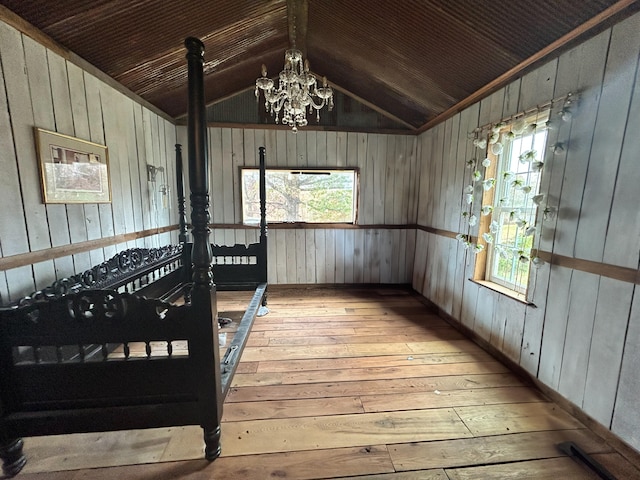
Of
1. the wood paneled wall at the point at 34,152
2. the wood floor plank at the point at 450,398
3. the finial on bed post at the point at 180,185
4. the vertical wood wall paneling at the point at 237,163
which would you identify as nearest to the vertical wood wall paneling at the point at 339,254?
the vertical wood wall paneling at the point at 237,163

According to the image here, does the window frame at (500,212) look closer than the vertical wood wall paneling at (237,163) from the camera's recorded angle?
Yes

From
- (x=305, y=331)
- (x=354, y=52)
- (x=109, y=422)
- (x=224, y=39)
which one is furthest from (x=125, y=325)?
(x=354, y=52)

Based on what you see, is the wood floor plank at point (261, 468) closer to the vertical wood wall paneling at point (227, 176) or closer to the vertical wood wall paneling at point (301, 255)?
the vertical wood wall paneling at point (301, 255)

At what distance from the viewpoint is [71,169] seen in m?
1.91

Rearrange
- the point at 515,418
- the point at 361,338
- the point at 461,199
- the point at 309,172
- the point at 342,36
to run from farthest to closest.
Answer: the point at 309,172 < the point at 461,199 < the point at 361,338 < the point at 342,36 < the point at 515,418

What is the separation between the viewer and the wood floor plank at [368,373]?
2.00m

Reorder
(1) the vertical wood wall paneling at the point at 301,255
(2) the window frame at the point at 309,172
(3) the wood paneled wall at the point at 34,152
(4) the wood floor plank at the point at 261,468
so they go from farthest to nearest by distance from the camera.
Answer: (1) the vertical wood wall paneling at the point at 301,255 → (2) the window frame at the point at 309,172 → (3) the wood paneled wall at the point at 34,152 → (4) the wood floor plank at the point at 261,468

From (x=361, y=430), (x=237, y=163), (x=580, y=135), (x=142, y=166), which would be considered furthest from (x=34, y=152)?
(x=580, y=135)

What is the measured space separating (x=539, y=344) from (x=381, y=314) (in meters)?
1.53

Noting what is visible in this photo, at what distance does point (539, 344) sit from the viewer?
1.93 m

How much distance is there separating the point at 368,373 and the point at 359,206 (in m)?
2.44

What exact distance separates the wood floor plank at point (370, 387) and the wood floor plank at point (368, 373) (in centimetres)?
5

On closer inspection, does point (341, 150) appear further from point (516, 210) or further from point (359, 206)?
point (516, 210)

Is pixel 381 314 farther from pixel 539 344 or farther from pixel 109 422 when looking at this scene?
pixel 109 422
